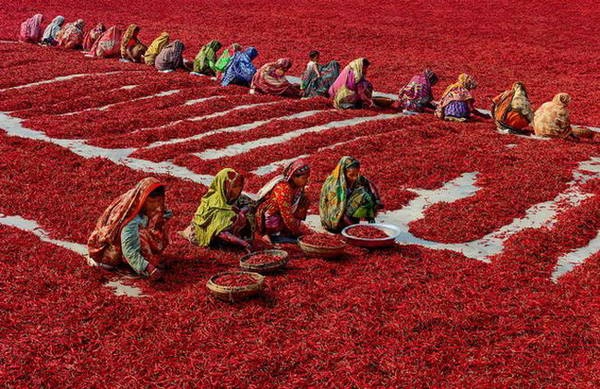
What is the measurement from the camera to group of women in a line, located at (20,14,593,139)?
54.2ft

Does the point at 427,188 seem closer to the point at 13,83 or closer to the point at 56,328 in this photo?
the point at 56,328

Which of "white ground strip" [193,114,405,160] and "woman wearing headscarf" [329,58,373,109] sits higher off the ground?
"woman wearing headscarf" [329,58,373,109]

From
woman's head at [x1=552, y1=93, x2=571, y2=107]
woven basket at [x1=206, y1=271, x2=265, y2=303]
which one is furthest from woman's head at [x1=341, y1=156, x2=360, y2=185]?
woman's head at [x1=552, y1=93, x2=571, y2=107]

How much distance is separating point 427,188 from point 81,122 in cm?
929

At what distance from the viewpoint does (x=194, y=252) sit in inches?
355

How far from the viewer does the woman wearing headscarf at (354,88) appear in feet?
61.8

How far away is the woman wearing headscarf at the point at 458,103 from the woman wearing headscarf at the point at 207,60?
909 cm

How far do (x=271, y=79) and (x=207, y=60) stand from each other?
397 cm

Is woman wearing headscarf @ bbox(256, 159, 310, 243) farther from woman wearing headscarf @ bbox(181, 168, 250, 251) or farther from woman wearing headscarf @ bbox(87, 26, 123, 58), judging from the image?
woman wearing headscarf @ bbox(87, 26, 123, 58)

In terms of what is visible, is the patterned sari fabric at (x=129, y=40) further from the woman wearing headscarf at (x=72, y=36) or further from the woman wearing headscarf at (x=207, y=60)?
the woman wearing headscarf at (x=207, y=60)

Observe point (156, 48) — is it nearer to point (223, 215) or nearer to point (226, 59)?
point (226, 59)

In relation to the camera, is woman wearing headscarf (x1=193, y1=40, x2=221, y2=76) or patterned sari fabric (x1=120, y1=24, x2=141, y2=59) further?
patterned sari fabric (x1=120, y1=24, x2=141, y2=59)

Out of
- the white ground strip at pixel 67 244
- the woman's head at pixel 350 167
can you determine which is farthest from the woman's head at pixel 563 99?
the white ground strip at pixel 67 244

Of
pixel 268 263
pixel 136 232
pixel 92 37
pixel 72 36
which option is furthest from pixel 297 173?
pixel 72 36
